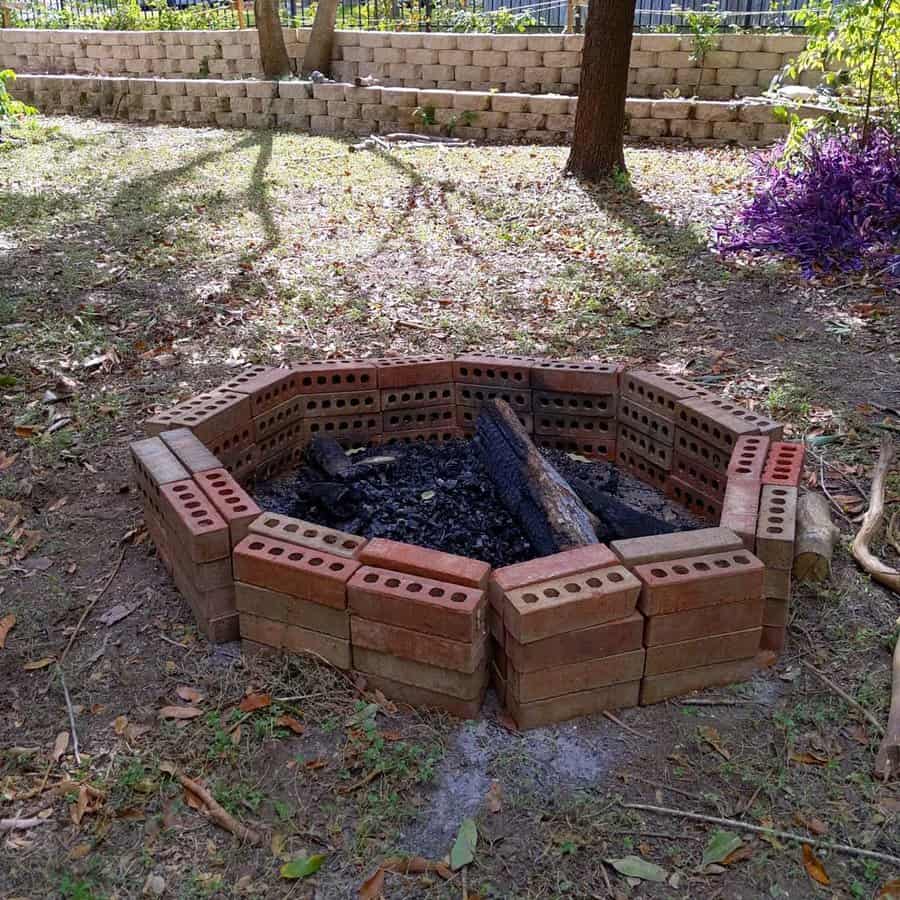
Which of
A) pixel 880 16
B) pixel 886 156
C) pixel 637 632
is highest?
pixel 880 16

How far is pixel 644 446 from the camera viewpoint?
12.8 feet

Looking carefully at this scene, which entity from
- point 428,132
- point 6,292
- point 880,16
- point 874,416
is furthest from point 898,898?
point 428,132

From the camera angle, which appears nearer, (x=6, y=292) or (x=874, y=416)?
(x=874, y=416)

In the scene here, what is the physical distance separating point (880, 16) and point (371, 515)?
21.9 ft

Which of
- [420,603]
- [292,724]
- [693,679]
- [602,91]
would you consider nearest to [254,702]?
[292,724]

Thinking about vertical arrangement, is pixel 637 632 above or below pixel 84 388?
above

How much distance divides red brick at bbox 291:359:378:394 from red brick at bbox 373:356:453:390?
0.15ft

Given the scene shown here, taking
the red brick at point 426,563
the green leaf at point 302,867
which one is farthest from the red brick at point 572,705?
the green leaf at point 302,867

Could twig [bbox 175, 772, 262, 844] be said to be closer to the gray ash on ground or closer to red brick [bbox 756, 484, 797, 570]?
the gray ash on ground

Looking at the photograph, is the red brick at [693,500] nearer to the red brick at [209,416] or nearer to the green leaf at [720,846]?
the green leaf at [720,846]

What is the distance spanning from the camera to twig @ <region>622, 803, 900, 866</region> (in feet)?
7.42

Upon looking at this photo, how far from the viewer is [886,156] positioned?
24.6ft

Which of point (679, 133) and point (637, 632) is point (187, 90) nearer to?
point (679, 133)

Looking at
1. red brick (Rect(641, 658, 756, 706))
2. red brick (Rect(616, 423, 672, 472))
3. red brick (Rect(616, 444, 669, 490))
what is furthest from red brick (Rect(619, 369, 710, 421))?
red brick (Rect(641, 658, 756, 706))
